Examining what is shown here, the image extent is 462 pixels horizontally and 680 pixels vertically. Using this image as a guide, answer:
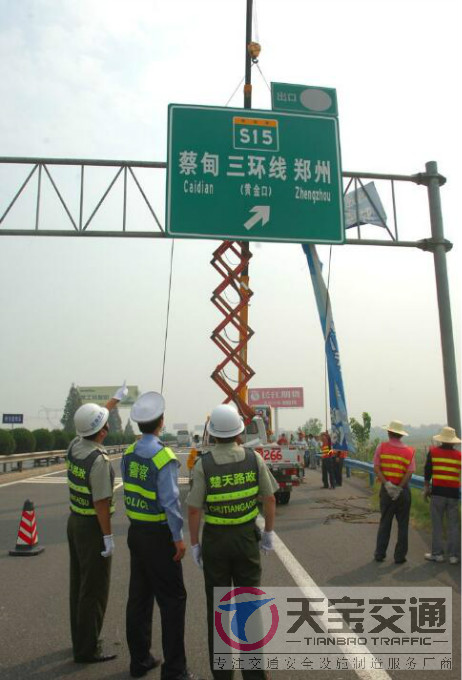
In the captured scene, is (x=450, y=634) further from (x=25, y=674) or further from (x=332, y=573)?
(x=25, y=674)

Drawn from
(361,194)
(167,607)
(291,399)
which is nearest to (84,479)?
(167,607)

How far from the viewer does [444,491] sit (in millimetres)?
7789

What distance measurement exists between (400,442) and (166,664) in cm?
511

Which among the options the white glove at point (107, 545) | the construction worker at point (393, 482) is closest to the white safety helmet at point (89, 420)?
the white glove at point (107, 545)

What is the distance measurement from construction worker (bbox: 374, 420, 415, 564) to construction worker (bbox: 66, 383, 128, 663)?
167 inches

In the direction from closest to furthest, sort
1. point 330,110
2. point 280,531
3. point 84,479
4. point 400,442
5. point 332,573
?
point 84,479
point 332,573
point 400,442
point 280,531
point 330,110

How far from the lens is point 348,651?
A: 4.46 meters

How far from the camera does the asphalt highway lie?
427cm

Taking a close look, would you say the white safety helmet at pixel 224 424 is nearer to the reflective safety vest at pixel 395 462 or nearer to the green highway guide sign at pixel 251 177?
the reflective safety vest at pixel 395 462

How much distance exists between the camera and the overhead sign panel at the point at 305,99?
41.3 ft

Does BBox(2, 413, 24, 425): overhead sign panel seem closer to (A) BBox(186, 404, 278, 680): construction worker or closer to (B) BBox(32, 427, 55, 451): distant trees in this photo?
(B) BBox(32, 427, 55, 451): distant trees

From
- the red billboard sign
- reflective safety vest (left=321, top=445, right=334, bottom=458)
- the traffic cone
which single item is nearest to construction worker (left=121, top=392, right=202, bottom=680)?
the traffic cone

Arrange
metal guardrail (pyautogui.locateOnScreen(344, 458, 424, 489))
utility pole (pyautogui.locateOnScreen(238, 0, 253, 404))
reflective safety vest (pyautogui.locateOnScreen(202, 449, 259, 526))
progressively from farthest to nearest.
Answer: utility pole (pyautogui.locateOnScreen(238, 0, 253, 404))
metal guardrail (pyautogui.locateOnScreen(344, 458, 424, 489))
reflective safety vest (pyautogui.locateOnScreen(202, 449, 259, 526))

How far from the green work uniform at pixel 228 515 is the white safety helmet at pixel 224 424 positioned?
10 centimetres
